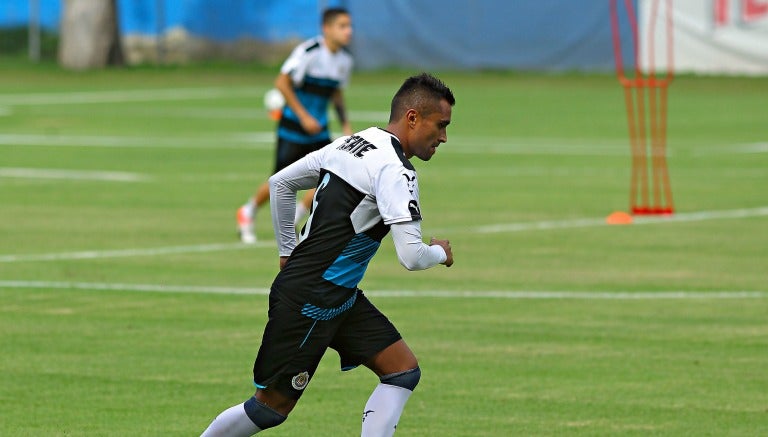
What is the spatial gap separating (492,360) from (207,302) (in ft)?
10.1

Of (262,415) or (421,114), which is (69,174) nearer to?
(262,415)

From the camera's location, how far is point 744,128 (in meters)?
31.1

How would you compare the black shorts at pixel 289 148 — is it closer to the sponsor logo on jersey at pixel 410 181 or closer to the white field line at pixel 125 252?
the white field line at pixel 125 252

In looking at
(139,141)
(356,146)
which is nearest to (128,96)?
(139,141)

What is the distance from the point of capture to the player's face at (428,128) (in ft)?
24.2

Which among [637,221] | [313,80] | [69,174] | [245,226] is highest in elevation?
[313,80]

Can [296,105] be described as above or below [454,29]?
above

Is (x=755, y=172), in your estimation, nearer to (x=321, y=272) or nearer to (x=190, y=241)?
(x=190, y=241)

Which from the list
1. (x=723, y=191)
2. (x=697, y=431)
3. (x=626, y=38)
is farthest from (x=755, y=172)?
(x=626, y=38)

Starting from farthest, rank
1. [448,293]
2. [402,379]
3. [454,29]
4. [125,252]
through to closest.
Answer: [454,29], [125,252], [448,293], [402,379]

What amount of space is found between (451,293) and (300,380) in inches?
251

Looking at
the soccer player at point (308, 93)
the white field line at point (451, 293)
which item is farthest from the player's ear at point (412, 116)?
the soccer player at point (308, 93)

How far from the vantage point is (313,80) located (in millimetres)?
17578

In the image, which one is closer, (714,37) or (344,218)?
(344,218)
